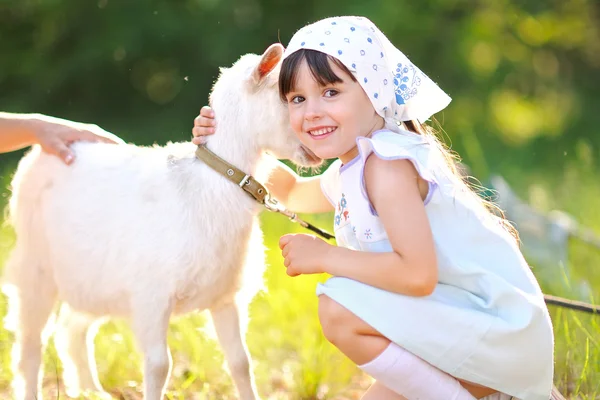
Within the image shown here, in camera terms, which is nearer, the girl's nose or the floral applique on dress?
the girl's nose

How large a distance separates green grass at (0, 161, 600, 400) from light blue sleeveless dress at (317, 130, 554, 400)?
63cm

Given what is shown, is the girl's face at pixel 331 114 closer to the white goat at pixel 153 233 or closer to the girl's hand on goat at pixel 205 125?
the white goat at pixel 153 233

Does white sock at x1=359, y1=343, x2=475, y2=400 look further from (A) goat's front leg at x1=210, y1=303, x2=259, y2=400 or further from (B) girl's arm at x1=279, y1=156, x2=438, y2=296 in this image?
(A) goat's front leg at x1=210, y1=303, x2=259, y2=400

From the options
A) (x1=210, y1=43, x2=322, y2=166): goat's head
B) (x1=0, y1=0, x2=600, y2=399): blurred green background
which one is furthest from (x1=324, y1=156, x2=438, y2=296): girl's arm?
(x1=0, y1=0, x2=600, y2=399): blurred green background

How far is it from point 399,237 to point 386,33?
683 cm

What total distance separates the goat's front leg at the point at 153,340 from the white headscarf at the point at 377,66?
93 centimetres

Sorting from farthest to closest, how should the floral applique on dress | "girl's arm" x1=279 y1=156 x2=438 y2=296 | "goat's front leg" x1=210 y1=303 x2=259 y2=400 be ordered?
"goat's front leg" x1=210 y1=303 x2=259 y2=400, the floral applique on dress, "girl's arm" x1=279 y1=156 x2=438 y2=296

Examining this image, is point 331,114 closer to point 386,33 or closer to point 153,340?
point 153,340

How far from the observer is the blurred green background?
750 cm

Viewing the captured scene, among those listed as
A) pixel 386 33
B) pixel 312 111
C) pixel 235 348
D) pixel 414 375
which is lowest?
pixel 386 33

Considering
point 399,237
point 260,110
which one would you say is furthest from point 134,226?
point 399,237

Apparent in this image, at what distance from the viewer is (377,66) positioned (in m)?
2.37

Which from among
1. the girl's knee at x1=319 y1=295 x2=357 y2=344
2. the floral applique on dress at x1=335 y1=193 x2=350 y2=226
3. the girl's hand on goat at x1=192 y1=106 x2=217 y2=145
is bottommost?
the girl's knee at x1=319 y1=295 x2=357 y2=344

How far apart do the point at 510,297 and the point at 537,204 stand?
8.84ft
